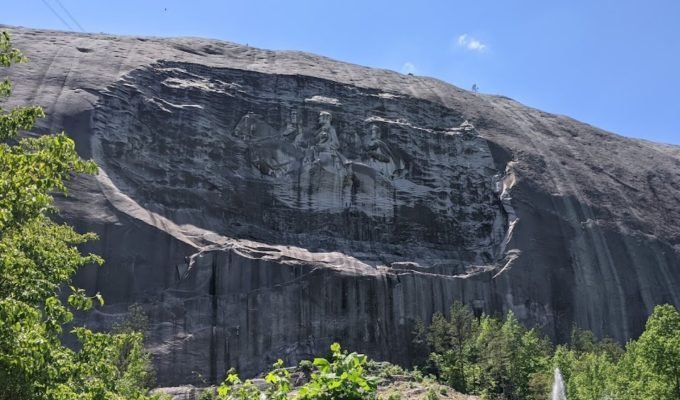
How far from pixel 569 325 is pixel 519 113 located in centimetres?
1877

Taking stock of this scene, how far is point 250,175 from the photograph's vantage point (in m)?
43.8

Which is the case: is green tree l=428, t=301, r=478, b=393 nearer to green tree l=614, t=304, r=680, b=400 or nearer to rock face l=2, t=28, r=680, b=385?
rock face l=2, t=28, r=680, b=385

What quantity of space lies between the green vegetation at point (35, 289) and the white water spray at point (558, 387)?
87.3 feet

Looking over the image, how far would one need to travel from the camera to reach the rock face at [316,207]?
1475 inches

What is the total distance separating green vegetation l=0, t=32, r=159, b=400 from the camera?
7.62 m

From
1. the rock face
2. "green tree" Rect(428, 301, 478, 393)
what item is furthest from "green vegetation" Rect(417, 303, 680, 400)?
the rock face

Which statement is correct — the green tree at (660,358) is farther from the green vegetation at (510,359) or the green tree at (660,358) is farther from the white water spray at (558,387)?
the white water spray at (558,387)

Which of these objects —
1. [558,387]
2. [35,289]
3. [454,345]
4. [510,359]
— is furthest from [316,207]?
[35,289]

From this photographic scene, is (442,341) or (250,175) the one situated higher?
(250,175)

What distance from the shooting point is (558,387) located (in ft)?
113

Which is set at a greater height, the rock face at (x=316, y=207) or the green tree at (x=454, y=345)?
the rock face at (x=316, y=207)

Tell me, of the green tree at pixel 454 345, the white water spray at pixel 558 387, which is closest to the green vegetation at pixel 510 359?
the green tree at pixel 454 345

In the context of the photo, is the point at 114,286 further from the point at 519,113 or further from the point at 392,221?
the point at 519,113

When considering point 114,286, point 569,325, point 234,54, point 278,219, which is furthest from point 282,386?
point 234,54
